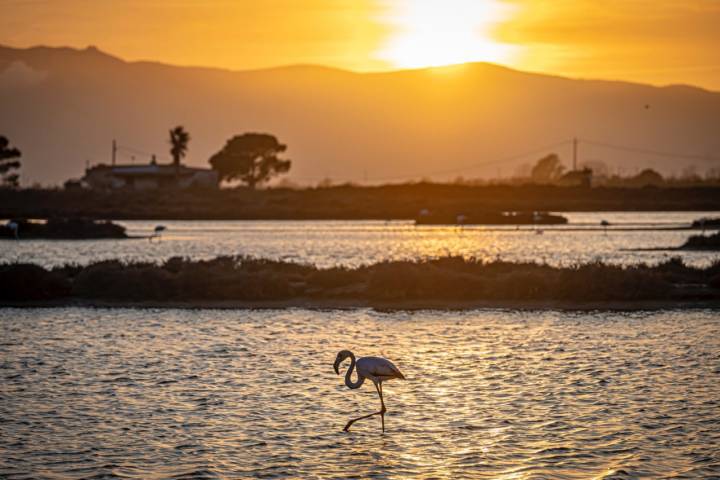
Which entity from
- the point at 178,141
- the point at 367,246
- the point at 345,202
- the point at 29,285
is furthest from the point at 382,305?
the point at 178,141

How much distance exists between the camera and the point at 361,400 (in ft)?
63.2

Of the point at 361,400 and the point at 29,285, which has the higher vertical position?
the point at 29,285

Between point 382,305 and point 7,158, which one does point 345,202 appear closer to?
point 7,158

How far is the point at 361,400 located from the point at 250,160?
524ft

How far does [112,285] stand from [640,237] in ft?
177

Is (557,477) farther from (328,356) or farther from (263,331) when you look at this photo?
(263,331)

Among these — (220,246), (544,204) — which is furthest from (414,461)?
(544,204)

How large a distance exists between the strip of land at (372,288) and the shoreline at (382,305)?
0.11ft

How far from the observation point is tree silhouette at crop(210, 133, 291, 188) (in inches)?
6919

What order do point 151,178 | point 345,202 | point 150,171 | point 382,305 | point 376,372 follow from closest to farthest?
point 376,372
point 382,305
point 345,202
point 151,178
point 150,171

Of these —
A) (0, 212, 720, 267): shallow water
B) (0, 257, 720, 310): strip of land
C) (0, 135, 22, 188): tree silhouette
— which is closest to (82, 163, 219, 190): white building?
(0, 135, 22, 188): tree silhouette

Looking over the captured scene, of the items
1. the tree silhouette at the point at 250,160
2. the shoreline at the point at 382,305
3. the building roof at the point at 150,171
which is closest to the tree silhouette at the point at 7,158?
the building roof at the point at 150,171

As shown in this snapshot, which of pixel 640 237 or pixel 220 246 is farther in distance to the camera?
pixel 640 237

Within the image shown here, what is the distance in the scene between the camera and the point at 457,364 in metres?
22.8
